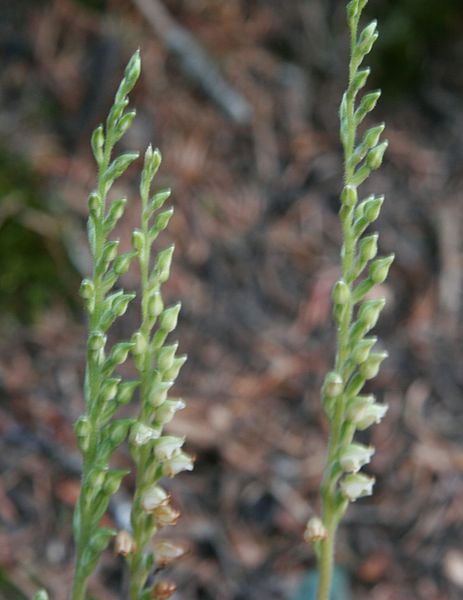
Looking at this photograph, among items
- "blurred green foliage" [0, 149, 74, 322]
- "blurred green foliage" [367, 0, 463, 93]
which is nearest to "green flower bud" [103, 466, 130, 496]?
"blurred green foliage" [0, 149, 74, 322]

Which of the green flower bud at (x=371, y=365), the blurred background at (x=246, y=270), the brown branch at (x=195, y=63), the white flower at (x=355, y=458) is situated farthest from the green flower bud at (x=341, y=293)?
the brown branch at (x=195, y=63)

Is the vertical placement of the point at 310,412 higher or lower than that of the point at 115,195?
lower

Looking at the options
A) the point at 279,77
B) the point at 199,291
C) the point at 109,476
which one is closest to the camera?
the point at 109,476

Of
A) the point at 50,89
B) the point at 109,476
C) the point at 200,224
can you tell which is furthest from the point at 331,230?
the point at 109,476

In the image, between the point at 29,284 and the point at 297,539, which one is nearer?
the point at 297,539

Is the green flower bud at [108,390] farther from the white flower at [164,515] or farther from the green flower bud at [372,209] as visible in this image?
the green flower bud at [372,209]

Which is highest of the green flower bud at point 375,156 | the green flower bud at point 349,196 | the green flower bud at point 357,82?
the green flower bud at point 357,82

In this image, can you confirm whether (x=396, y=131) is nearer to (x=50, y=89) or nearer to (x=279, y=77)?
(x=279, y=77)
